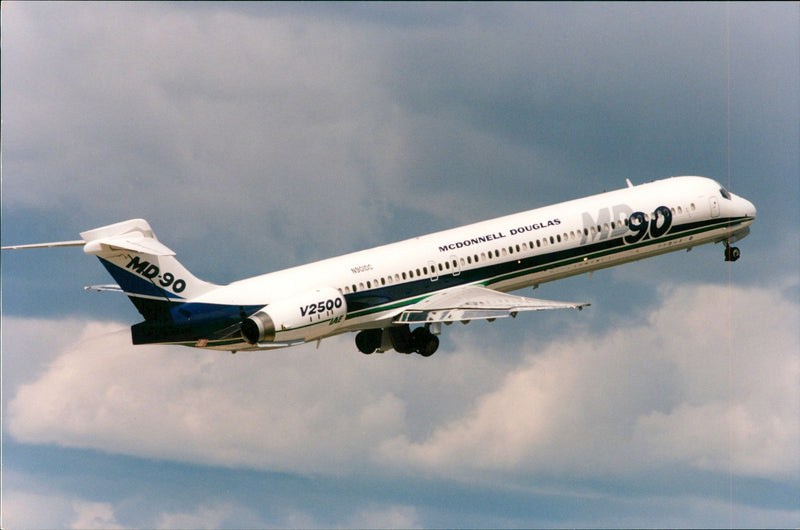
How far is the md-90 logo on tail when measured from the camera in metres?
45.4

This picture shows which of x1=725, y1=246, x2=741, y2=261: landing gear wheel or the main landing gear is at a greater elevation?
x1=725, y1=246, x2=741, y2=261: landing gear wheel

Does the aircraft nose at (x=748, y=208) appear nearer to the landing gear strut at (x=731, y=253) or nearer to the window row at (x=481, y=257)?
the landing gear strut at (x=731, y=253)

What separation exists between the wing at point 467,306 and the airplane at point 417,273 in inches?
1.8

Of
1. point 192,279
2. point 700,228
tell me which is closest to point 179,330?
point 192,279

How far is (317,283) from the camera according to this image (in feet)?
154

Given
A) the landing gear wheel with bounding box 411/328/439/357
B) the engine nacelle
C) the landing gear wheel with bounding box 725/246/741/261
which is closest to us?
the engine nacelle

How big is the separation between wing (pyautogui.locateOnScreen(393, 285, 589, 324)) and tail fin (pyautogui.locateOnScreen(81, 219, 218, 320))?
7.70 meters

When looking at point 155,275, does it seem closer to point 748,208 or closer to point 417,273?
point 417,273

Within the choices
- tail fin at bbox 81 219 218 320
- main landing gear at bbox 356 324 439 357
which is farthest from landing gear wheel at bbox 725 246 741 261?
tail fin at bbox 81 219 218 320

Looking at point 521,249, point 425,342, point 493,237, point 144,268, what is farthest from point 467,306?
point 144,268

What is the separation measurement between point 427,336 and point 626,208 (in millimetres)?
10131

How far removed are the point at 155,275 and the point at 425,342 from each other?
10411 mm

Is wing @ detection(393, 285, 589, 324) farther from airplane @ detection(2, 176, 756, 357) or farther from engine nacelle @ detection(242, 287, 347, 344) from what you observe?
engine nacelle @ detection(242, 287, 347, 344)

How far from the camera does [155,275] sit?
150ft
